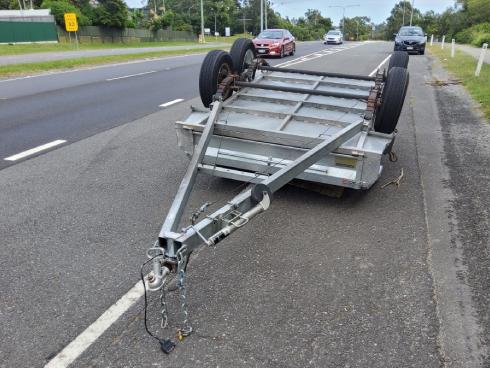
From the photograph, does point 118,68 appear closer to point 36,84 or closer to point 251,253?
point 36,84

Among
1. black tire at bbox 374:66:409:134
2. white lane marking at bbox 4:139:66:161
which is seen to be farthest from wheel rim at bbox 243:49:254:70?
white lane marking at bbox 4:139:66:161

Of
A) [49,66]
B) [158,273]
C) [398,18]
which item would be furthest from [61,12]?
[398,18]

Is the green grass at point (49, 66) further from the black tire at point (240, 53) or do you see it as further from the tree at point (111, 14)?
the tree at point (111, 14)

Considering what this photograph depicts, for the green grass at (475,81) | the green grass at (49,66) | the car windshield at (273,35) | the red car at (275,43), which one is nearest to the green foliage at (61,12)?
the green grass at (49,66)

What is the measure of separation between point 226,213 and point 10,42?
43.9m

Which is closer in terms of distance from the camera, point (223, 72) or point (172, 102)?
point (223, 72)

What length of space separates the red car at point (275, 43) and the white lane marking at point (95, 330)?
71.1ft

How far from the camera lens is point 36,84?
14531 millimetres

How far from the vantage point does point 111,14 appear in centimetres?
5147

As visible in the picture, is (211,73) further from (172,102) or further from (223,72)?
(172,102)

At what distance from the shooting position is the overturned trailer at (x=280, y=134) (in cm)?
384

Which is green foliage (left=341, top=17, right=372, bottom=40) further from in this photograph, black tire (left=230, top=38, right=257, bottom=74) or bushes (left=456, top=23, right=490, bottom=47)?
black tire (left=230, top=38, right=257, bottom=74)

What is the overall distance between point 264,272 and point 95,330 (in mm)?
1301

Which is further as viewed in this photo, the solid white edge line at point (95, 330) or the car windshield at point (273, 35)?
the car windshield at point (273, 35)
